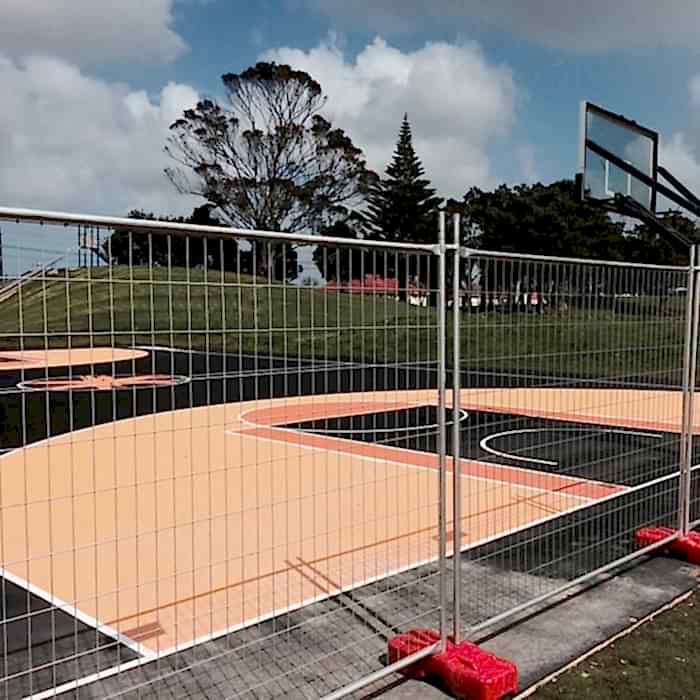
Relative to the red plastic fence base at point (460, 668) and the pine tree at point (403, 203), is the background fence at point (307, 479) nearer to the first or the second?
the red plastic fence base at point (460, 668)

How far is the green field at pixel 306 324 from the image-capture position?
2566 mm

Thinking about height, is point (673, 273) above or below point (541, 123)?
below

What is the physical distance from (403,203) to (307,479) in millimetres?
46353

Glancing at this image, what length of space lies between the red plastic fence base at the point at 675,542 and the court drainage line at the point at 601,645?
1.74 ft

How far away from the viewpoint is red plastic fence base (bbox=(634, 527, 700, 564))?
4.85 meters

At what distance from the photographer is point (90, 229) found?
243cm

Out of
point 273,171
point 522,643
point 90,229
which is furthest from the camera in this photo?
point 273,171

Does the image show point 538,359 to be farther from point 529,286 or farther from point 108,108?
point 108,108

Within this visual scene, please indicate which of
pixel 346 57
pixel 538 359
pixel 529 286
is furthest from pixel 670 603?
pixel 346 57

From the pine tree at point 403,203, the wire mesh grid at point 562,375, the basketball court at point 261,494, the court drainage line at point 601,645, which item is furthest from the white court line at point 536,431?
the pine tree at point 403,203

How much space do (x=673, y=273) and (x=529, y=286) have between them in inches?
62.1

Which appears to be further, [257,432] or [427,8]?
[427,8]

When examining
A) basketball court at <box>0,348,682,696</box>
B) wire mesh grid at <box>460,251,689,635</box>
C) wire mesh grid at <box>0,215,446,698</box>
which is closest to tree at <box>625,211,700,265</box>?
basketball court at <box>0,348,682,696</box>

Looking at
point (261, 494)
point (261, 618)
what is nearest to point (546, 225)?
point (261, 494)
